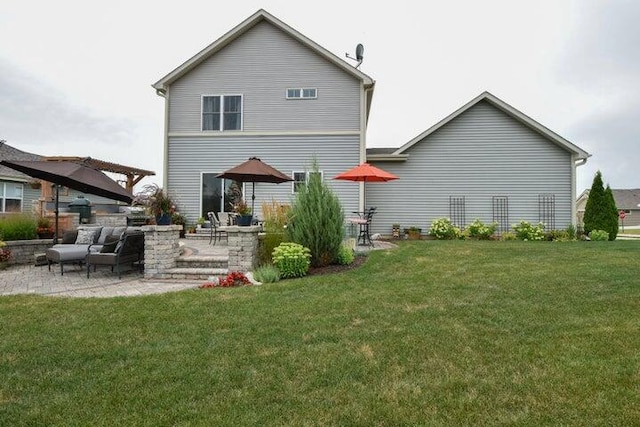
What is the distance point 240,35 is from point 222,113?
9.55 feet

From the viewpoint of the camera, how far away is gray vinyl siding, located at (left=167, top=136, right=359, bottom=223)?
13.7 metres

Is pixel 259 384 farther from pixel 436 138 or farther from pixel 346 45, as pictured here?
pixel 346 45

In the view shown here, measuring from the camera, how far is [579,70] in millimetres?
12953

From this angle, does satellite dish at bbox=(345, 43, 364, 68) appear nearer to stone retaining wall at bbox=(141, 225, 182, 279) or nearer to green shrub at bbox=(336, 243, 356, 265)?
green shrub at bbox=(336, 243, 356, 265)

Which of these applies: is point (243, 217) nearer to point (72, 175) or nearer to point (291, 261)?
point (291, 261)

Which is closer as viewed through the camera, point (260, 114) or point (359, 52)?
point (260, 114)

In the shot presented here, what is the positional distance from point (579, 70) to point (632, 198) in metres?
53.5

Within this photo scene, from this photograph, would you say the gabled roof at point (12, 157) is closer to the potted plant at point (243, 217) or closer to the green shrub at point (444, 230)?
the potted plant at point (243, 217)

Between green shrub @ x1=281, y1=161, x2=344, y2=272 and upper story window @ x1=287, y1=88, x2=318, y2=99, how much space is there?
6670 millimetres

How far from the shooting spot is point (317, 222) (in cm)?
772

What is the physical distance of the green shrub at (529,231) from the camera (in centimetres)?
1334

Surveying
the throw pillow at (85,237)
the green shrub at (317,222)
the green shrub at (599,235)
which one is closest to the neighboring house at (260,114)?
the throw pillow at (85,237)

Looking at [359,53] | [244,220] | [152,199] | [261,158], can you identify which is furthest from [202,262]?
[359,53]

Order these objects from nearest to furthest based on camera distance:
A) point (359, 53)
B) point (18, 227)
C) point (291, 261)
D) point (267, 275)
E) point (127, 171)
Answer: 1. point (267, 275)
2. point (291, 261)
3. point (18, 227)
4. point (359, 53)
5. point (127, 171)
